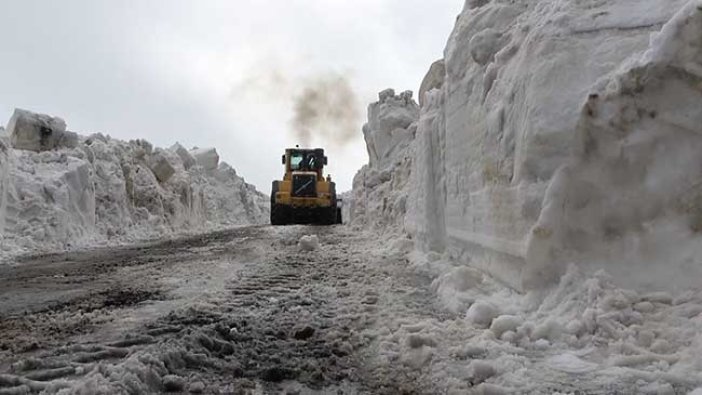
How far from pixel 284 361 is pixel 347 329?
62cm

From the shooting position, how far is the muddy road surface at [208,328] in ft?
7.30

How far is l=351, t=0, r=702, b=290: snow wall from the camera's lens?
8.47ft

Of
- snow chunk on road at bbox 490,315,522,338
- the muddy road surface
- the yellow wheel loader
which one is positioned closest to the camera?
the muddy road surface

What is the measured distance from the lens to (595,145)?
2.85 metres

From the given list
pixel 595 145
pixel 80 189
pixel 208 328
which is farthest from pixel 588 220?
pixel 80 189

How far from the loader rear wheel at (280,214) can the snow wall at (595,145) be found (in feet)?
45.8

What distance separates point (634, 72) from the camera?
2688 mm

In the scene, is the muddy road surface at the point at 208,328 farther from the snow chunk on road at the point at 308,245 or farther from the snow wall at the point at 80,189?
the snow wall at the point at 80,189

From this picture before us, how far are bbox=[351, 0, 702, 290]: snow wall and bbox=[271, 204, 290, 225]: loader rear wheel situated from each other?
13968 millimetres

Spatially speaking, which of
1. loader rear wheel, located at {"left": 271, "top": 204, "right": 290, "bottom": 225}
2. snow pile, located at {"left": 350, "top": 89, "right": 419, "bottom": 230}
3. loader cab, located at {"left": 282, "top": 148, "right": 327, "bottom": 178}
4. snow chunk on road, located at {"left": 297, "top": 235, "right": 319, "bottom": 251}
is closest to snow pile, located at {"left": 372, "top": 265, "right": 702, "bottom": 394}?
snow chunk on road, located at {"left": 297, "top": 235, "right": 319, "bottom": 251}

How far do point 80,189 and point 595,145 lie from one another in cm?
1155

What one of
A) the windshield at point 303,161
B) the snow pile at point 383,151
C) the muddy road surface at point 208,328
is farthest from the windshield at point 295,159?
the muddy road surface at point 208,328

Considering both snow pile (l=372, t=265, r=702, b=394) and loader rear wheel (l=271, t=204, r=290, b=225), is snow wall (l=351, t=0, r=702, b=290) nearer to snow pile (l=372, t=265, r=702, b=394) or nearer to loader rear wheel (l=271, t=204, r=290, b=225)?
snow pile (l=372, t=265, r=702, b=394)

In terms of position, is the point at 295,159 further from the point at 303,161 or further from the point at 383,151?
the point at 383,151
